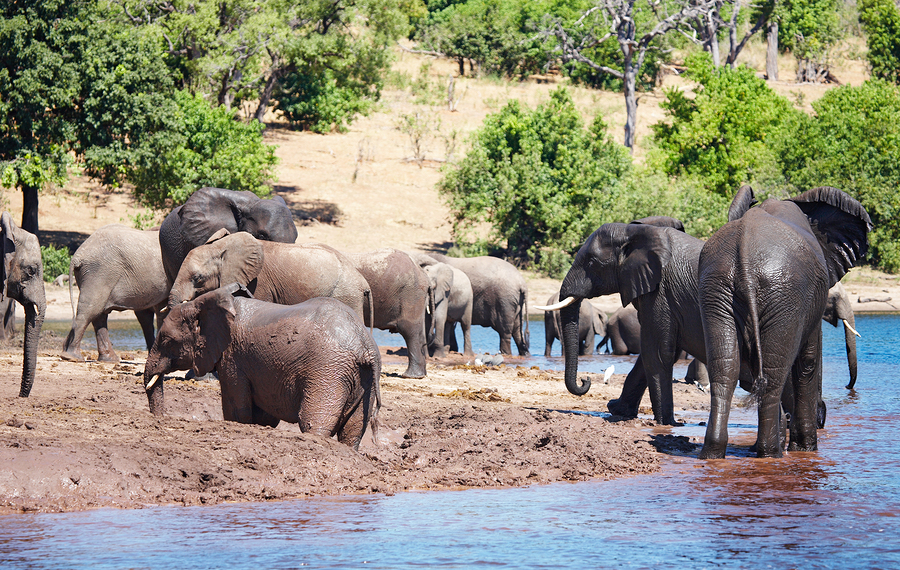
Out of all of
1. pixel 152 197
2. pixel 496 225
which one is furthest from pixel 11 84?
pixel 496 225

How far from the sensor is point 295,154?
44.5 metres

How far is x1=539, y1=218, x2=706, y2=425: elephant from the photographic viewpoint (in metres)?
10.8

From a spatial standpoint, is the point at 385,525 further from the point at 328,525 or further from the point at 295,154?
the point at 295,154

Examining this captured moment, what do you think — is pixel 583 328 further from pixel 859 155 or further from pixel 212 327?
pixel 859 155

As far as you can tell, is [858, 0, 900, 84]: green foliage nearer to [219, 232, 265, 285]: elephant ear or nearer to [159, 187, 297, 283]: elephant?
[159, 187, 297, 283]: elephant

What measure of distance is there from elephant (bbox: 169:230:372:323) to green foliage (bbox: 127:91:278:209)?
19.1m

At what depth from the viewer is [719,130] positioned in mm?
45375

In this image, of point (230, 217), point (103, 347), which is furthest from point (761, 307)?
point (103, 347)

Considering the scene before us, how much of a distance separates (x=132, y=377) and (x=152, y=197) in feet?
68.0

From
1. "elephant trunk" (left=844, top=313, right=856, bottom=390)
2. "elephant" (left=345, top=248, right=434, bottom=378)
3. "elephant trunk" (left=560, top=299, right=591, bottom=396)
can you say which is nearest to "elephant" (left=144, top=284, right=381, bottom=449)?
"elephant trunk" (left=560, top=299, right=591, bottom=396)

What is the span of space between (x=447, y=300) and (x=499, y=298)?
231 centimetres

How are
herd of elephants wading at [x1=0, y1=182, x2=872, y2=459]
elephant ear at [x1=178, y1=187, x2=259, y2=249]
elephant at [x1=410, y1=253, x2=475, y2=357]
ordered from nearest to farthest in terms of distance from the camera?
1. herd of elephants wading at [x1=0, y1=182, x2=872, y2=459]
2. elephant ear at [x1=178, y1=187, x2=259, y2=249]
3. elephant at [x1=410, y1=253, x2=475, y2=357]

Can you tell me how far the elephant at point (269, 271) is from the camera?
1121 cm

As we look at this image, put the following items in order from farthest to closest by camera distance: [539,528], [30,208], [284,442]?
[30,208] < [284,442] < [539,528]
